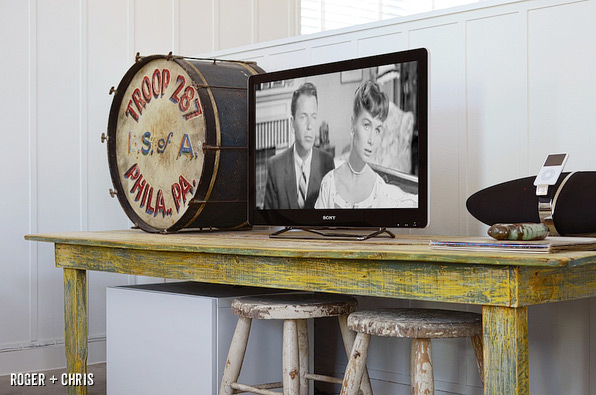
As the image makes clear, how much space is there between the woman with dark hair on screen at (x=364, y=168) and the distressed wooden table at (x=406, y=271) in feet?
0.44

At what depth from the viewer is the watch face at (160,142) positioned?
2752 mm

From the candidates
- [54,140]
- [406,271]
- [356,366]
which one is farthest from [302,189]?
[54,140]

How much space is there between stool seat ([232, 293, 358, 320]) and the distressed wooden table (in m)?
0.13

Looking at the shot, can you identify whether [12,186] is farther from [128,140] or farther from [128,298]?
[128,298]

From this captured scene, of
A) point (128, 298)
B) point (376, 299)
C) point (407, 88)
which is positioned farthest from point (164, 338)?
point (407, 88)

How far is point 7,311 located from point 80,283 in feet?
2.53

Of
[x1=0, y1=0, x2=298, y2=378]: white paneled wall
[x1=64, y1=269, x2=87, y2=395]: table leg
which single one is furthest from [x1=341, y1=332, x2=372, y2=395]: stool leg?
[x1=0, y1=0, x2=298, y2=378]: white paneled wall

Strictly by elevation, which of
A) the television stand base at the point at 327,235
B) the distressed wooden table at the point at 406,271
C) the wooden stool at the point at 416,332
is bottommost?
the wooden stool at the point at 416,332

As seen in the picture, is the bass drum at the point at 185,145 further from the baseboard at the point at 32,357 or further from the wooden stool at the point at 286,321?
the baseboard at the point at 32,357

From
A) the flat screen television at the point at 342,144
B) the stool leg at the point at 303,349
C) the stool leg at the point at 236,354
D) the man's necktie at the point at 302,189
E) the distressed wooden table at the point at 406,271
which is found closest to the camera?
the distressed wooden table at the point at 406,271

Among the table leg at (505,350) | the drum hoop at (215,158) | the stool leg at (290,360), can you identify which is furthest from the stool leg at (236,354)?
the table leg at (505,350)

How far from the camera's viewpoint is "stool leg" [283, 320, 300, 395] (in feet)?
7.30

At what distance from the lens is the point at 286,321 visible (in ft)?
7.36

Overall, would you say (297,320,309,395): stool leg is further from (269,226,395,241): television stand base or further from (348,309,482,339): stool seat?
(348,309,482,339): stool seat
